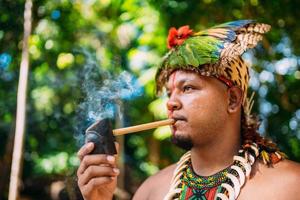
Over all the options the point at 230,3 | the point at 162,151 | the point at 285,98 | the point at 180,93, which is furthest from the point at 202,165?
the point at 162,151

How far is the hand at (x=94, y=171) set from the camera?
2.51 m

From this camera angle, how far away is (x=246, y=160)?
2.97m

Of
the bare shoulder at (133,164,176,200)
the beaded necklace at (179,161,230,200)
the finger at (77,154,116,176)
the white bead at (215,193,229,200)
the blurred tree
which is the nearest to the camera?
the finger at (77,154,116,176)

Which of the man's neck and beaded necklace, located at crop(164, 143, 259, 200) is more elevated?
the man's neck

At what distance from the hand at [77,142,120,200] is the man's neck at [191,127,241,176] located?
66 centimetres

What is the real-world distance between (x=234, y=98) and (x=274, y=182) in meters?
0.52

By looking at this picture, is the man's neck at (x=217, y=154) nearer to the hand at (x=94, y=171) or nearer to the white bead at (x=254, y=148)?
the white bead at (x=254, y=148)

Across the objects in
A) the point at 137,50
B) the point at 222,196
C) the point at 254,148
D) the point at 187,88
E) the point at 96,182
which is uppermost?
the point at 137,50

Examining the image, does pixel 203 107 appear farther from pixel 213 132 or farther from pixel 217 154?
pixel 217 154

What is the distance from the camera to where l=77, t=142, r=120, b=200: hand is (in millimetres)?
2514

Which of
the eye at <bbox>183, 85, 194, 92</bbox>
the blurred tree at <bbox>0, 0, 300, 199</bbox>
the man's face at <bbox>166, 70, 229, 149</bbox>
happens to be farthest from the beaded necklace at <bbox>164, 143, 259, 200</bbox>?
the blurred tree at <bbox>0, 0, 300, 199</bbox>

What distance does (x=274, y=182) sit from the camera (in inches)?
110

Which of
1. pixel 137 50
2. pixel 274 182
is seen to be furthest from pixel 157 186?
pixel 137 50

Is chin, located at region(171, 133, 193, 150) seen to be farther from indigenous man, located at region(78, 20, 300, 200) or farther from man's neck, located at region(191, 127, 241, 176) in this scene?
man's neck, located at region(191, 127, 241, 176)
